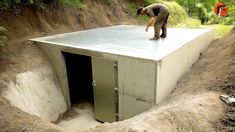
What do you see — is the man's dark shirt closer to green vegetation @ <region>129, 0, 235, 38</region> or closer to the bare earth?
the bare earth

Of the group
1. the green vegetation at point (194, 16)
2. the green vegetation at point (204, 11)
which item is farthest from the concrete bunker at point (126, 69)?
the green vegetation at point (204, 11)

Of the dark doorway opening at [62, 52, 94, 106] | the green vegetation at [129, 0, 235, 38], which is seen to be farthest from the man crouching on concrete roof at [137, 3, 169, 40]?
the green vegetation at [129, 0, 235, 38]

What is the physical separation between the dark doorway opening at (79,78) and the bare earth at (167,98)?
1065mm

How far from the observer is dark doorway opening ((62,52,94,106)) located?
7.47 m

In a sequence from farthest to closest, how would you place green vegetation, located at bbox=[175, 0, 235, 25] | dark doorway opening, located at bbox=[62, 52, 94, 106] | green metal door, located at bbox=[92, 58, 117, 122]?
1. green vegetation, located at bbox=[175, 0, 235, 25]
2. dark doorway opening, located at bbox=[62, 52, 94, 106]
3. green metal door, located at bbox=[92, 58, 117, 122]

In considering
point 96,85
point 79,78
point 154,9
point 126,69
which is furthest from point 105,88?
point 154,9

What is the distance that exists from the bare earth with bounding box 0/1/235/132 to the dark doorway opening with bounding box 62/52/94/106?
1065mm

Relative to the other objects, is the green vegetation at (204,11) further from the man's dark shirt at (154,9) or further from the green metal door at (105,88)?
the green metal door at (105,88)

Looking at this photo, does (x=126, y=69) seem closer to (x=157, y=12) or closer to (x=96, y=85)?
(x=96, y=85)

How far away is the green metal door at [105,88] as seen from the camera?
548cm

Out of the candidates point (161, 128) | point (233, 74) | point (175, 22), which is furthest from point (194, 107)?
point (175, 22)

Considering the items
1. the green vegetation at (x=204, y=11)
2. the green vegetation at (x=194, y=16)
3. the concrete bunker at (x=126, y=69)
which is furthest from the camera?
the green vegetation at (x=204, y=11)

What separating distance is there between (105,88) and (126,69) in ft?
3.37

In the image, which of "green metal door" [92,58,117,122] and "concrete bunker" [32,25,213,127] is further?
"green metal door" [92,58,117,122]
